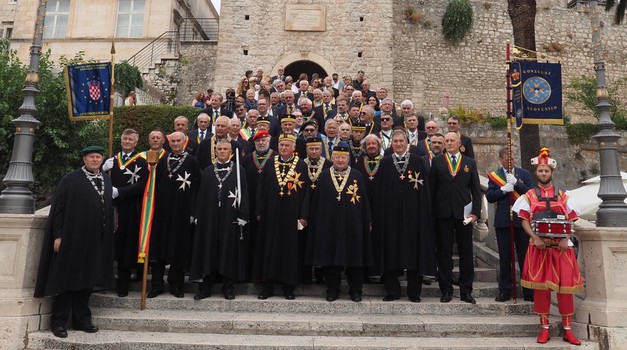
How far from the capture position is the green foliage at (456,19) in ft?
71.3

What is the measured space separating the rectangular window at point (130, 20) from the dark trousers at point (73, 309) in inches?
761

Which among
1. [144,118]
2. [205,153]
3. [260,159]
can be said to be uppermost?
[144,118]

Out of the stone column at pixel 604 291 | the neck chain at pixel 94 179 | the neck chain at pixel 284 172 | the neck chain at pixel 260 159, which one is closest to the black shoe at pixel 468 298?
the stone column at pixel 604 291

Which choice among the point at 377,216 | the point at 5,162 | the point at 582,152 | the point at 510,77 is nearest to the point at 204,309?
the point at 377,216

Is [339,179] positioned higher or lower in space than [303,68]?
lower

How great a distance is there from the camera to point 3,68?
10586mm

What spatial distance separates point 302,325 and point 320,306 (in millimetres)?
479

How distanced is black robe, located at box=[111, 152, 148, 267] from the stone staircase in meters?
0.55

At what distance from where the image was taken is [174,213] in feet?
18.8

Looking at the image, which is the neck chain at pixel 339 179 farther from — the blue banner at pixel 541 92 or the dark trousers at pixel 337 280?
the blue banner at pixel 541 92

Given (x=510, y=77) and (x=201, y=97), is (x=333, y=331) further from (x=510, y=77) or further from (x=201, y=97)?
(x=201, y=97)

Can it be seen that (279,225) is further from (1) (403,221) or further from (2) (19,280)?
(2) (19,280)

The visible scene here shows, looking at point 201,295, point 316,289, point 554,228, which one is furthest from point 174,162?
point 554,228

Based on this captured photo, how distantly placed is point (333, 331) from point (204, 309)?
1.62m
